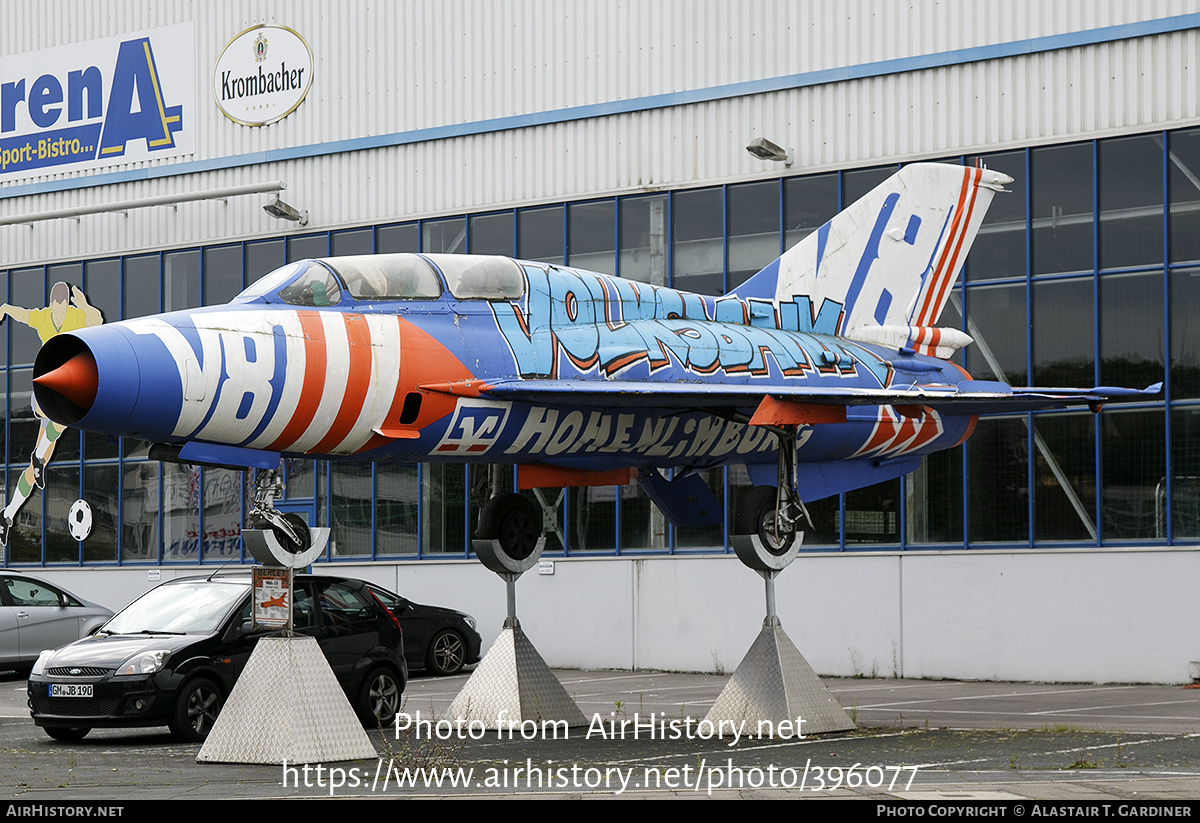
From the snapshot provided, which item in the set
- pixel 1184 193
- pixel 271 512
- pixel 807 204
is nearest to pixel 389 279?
pixel 271 512

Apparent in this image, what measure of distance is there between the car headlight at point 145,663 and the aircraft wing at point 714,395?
3920mm

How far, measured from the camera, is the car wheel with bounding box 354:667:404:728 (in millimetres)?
14750

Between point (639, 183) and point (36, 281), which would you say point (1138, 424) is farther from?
point (36, 281)

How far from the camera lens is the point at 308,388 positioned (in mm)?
11594

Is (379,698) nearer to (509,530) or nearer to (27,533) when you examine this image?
(509,530)

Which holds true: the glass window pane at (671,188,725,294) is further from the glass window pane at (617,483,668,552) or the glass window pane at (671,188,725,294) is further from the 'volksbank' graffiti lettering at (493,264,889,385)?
the 'volksbank' graffiti lettering at (493,264,889,385)

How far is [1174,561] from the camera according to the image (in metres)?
20.0

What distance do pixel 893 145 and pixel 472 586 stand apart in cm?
1022

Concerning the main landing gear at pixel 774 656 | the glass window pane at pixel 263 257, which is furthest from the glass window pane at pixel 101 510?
the main landing gear at pixel 774 656

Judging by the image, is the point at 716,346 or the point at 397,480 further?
the point at 397,480

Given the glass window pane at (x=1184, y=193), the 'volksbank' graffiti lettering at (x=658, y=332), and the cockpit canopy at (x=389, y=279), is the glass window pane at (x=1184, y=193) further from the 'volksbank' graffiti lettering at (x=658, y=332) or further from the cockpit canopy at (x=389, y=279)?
the cockpit canopy at (x=389, y=279)

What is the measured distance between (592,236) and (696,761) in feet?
47.1

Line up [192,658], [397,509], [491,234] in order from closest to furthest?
[192,658] → [491,234] → [397,509]
